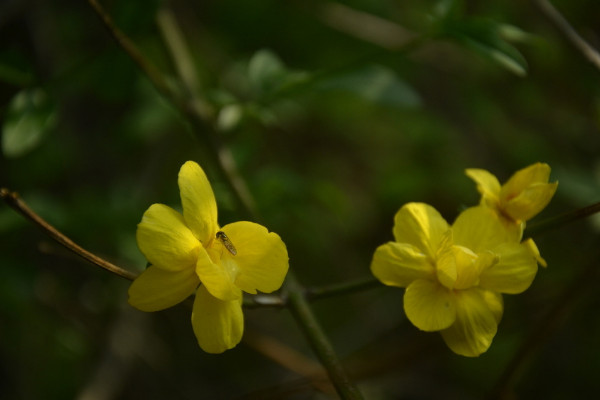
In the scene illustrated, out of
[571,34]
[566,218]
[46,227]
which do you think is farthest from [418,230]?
[571,34]

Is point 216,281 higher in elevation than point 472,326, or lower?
higher

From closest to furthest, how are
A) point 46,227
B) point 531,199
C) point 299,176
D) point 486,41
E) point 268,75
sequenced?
point 46,227
point 531,199
point 486,41
point 268,75
point 299,176

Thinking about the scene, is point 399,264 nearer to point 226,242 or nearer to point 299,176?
point 226,242

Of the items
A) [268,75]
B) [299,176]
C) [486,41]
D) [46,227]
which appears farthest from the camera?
[299,176]

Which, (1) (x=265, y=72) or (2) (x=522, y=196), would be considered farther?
(1) (x=265, y=72)

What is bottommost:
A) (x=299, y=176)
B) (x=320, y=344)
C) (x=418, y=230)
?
(x=299, y=176)

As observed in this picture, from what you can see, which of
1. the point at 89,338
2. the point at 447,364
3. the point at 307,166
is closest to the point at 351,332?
the point at 447,364

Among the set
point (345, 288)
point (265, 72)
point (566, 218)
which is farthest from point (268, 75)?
point (566, 218)

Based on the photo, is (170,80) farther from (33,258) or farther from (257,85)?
(33,258)
